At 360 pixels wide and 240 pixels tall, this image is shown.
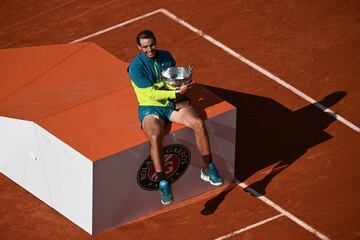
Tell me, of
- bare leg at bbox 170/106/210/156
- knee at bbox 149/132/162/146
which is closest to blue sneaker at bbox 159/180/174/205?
knee at bbox 149/132/162/146

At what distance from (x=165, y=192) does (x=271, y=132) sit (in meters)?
3.27

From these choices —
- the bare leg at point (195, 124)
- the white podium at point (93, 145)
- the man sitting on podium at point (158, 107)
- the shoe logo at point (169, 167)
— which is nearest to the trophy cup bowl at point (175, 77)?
the man sitting on podium at point (158, 107)

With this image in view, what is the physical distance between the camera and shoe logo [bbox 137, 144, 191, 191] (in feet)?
58.4

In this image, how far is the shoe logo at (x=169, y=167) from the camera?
17812 millimetres

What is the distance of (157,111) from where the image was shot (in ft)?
58.0

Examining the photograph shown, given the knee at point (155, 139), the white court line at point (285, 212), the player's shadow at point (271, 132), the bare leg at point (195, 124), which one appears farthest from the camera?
the player's shadow at point (271, 132)

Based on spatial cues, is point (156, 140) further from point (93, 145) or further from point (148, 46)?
point (148, 46)

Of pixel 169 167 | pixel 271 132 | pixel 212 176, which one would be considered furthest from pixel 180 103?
pixel 271 132

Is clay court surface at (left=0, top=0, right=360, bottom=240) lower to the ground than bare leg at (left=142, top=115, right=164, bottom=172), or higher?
lower

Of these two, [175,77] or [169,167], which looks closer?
[175,77]

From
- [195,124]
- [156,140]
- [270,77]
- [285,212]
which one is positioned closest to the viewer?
[156,140]

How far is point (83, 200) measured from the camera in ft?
58.1

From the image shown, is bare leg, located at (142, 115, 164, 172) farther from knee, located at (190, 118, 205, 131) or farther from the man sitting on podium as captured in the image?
knee, located at (190, 118, 205, 131)

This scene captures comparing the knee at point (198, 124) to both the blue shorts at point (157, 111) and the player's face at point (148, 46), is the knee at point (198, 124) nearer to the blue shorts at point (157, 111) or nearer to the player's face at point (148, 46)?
the blue shorts at point (157, 111)
